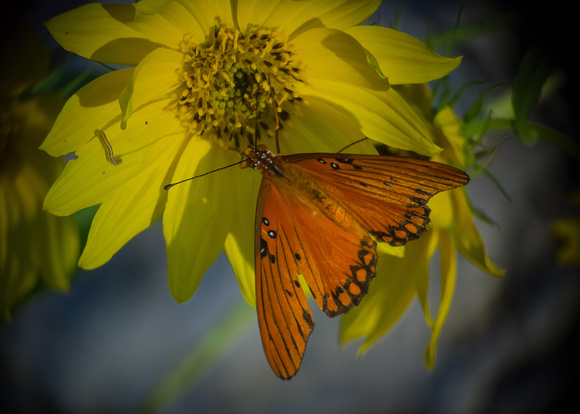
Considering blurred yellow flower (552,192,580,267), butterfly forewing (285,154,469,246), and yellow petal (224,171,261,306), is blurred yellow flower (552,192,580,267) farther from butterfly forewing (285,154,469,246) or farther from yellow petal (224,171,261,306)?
yellow petal (224,171,261,306)

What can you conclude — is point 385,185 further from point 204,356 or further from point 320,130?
point 204,356

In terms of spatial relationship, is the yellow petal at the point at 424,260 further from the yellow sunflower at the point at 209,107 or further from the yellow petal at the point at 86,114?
the yellow petal at the point at 86,114

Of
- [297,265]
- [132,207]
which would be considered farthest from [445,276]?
[132,207]

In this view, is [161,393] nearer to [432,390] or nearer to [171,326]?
[171,326]

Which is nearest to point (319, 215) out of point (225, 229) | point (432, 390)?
point (225, 229)

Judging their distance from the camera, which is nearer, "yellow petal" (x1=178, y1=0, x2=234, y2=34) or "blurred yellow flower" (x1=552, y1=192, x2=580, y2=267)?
"yellow petal" (x1=178, y1=0, x2=234, y2=34)

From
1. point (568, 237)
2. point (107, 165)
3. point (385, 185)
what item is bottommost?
point (568, 237)

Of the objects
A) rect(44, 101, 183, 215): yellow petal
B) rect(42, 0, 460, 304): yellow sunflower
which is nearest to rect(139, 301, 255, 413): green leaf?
rect(42, 0, 460, 304): yellow sunflower
